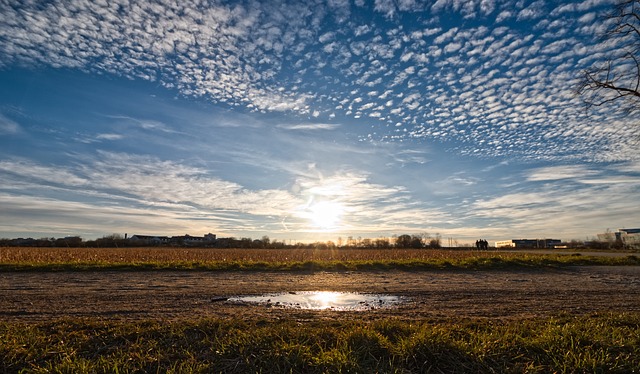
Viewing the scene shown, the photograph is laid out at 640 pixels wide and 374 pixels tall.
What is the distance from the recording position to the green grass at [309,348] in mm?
4953

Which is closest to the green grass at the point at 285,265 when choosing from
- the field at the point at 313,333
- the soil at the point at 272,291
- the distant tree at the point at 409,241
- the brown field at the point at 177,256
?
the brown field at the point at 177,256

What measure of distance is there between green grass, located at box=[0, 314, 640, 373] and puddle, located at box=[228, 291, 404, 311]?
2.75 m

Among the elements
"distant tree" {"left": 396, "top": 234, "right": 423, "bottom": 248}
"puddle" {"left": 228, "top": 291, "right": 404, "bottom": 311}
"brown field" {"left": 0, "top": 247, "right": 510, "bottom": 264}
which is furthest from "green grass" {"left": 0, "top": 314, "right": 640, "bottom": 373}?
"distant tree" {"left": 396, "top": 234, "right": 423, "bottom": 248}

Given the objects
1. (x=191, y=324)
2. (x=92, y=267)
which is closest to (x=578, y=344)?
(x=191, y=324)

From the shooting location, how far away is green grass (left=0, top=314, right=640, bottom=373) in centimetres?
495

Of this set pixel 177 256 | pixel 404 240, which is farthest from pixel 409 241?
pixel 177 256

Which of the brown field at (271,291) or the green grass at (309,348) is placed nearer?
the green grass at (309,348)

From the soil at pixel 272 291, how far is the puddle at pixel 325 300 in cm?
45

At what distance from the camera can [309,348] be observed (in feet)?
17.4

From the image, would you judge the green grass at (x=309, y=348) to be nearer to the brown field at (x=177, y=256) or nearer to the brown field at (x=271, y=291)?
the brown field at (x=271, y=291)

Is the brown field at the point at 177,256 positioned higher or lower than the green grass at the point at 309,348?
higher

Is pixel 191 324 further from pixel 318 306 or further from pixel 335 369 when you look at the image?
pixel 318 306

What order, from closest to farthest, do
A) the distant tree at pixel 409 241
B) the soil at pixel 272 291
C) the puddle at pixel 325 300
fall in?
the soil at pixel 272 291 < the puddle at pixel 325 300 < the distant tree at pixel 409 241

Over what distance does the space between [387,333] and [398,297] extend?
15.3 feet
